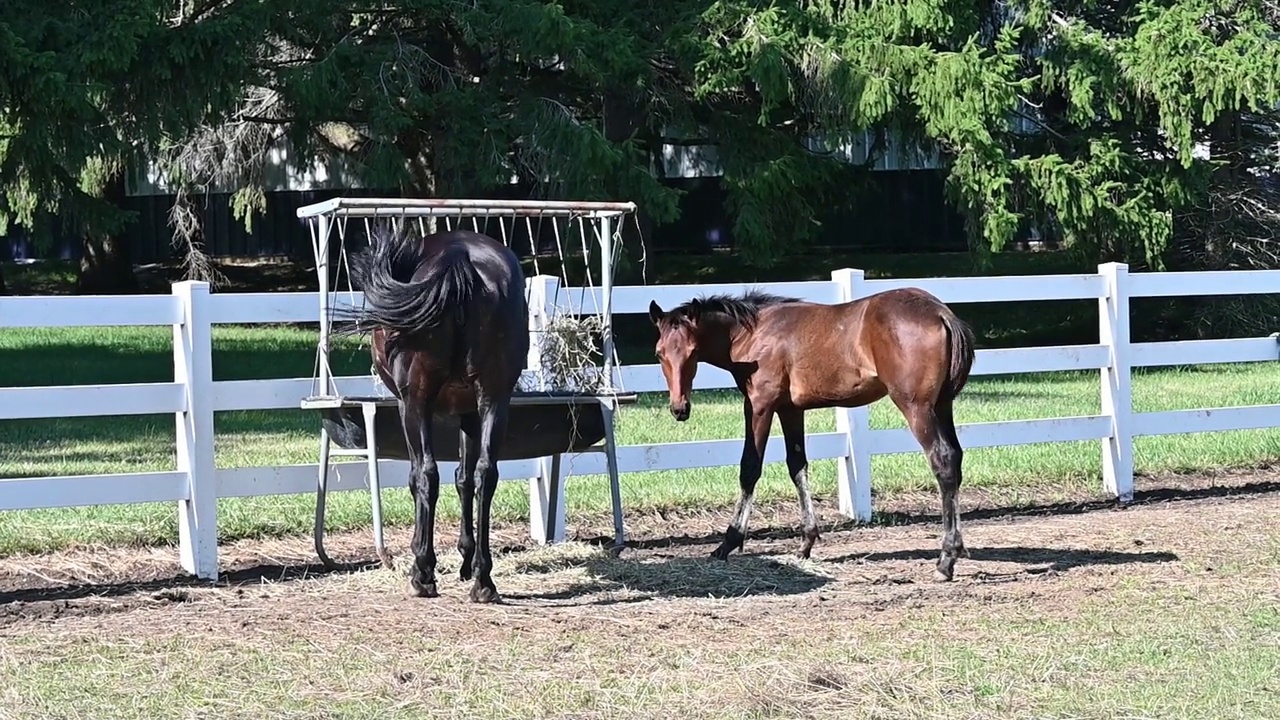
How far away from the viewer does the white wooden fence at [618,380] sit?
24.6 feet

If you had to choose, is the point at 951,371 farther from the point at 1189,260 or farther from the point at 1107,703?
the point at 1189,260

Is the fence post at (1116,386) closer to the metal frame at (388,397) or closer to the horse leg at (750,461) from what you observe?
the horse leg at (750,461)

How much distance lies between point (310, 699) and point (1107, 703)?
98.8 inches

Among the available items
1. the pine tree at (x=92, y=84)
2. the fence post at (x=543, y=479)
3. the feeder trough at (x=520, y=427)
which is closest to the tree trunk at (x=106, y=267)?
the pine tree at (x=92, y=84)

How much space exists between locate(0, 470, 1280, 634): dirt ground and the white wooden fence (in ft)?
1.28

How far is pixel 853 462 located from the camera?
9.44m

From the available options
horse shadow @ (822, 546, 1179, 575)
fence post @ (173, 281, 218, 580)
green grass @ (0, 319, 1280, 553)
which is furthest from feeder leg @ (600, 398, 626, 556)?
fence post @ (173, 281, 218, 580)

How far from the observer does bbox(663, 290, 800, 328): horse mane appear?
8.05m

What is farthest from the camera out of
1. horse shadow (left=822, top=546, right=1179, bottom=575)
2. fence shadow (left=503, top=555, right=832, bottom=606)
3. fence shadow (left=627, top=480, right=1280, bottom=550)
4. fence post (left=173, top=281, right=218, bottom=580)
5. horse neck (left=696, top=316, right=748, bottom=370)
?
fence shadow (left=627, top=480, right=1280, bottom=550)

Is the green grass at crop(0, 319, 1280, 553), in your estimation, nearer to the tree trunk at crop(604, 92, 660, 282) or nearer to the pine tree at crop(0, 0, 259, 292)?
the pine tree at crop(0, 0, 259, 292)

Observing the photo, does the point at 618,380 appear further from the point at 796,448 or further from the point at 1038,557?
the point at 1038,557

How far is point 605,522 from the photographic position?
9156mm

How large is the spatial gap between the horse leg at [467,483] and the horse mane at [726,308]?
1.45 meters

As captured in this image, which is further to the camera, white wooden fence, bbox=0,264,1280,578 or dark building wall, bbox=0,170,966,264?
dark building wall, bbox=0,170,966,264
